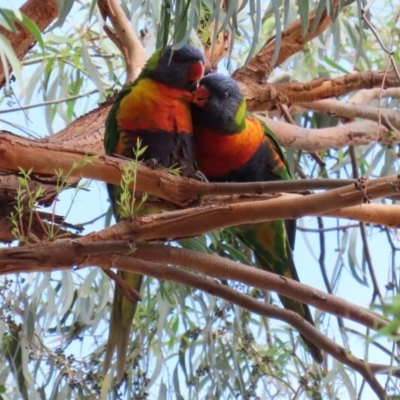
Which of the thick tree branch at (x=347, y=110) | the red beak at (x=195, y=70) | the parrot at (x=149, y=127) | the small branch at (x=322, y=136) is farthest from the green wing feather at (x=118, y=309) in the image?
the thick tree branch at (x=347, y=110)

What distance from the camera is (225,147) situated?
5.09 feet

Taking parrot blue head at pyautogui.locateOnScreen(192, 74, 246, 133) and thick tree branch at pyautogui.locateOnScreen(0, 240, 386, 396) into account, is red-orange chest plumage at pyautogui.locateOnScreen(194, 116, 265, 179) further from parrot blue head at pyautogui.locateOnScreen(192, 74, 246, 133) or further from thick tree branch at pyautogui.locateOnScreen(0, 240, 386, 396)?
thick tree branch at pyautogui.locateOnScreen(0, 240, 386, 396)

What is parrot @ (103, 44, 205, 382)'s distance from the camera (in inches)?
54.4

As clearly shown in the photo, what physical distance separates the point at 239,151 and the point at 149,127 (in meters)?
0.22

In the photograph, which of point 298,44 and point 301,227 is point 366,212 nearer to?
point 298,44

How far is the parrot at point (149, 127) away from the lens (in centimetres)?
138

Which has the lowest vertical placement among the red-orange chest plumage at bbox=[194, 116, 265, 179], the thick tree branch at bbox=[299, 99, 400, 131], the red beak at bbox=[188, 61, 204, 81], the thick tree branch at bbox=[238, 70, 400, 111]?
the red-orange chest plumage at bbox=[194, 116, 265, 179]

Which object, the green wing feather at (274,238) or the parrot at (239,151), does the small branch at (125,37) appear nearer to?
the parrot at (239,151)

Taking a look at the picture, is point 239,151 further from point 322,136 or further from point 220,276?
point 220,276

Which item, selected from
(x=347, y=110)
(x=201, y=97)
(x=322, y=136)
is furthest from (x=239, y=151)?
(x=347, y=110)

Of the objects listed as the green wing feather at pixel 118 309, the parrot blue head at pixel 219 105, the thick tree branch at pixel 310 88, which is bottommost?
the green wing feather at pixel 118 309

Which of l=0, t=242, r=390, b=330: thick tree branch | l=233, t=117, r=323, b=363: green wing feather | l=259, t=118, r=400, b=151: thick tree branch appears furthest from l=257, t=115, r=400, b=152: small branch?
l=0, t=242, r=390, b=330: thick tree branch

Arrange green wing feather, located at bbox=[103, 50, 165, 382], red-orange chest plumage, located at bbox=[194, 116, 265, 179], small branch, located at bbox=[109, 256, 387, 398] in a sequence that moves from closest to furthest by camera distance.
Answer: small branch, located at bbox=[109, 256, 387, 398], green wing feather, located at bbox=[103, 50, 165, 382], red-orange chest plumage, located at bbox=[194, 116, 265, 179]

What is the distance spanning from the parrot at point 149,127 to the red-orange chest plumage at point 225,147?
0.04 meters
